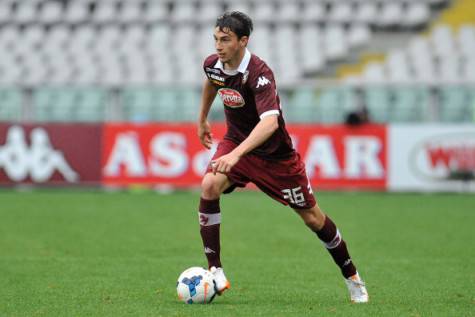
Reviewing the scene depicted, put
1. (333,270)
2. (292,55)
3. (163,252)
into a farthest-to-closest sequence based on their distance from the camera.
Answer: (292,55) < (163,252) < (333,270)

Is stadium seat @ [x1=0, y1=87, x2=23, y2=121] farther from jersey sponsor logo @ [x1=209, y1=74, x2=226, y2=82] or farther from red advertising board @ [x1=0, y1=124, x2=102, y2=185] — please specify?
jersey sponsor logo @ [x1=209, y1=74, x2=226, y2=82]

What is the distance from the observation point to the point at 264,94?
7.45 m

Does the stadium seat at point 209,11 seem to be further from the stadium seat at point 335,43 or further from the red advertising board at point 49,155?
the red advertising board at point 49,155

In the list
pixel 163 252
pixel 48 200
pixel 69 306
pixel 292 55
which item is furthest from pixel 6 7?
pixel 69 306

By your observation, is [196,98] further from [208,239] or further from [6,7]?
[208,239]

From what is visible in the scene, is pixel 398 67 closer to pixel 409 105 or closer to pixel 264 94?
pixel 409 105

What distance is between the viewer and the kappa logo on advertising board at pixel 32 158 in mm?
21391

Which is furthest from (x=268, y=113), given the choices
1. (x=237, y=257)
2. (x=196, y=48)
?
(x=196, y=48)

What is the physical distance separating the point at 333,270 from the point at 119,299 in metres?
2.95

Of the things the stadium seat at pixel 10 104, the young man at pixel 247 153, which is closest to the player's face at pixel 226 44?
the young man at pixel 247 153

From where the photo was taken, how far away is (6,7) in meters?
28.7

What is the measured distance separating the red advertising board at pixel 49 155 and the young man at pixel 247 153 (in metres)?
13.9

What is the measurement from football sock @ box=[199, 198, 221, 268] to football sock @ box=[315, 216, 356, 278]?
2.47ft

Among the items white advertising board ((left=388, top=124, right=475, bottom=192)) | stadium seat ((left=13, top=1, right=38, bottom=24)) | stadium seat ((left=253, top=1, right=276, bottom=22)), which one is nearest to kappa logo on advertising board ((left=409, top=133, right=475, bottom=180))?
white advertising board ((left=388, top=124, right=475, bottom=192))
